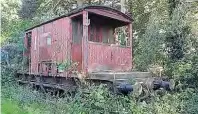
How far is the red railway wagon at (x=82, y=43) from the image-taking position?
11156mm

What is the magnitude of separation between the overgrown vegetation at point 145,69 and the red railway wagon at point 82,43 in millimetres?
962

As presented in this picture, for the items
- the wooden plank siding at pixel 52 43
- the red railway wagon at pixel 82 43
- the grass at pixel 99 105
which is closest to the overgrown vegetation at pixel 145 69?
the grass at pixel 99 105

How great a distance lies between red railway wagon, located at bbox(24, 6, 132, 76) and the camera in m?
11.2

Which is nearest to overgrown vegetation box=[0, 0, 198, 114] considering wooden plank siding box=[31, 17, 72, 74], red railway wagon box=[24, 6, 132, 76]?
red railway wagon box=[24, 6, 132, 76]

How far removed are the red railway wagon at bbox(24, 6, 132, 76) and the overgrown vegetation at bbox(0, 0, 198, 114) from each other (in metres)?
0.96

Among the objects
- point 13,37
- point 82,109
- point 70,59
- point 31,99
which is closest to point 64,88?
point 70,59

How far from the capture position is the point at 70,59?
11.7 metres

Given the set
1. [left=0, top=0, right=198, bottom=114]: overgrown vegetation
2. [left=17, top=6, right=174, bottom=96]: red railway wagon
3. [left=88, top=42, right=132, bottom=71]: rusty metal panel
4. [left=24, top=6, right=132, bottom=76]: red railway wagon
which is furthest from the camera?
[left=88, top=42, right=132, bottom=71]: rusty metal panel

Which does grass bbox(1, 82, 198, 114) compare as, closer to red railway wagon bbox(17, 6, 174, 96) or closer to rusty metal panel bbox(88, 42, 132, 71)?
red railway wagon bbox(17, 6, 174, 96)

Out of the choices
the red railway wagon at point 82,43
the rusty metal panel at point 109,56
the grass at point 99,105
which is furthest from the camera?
the rusty metal panel at point 109,56

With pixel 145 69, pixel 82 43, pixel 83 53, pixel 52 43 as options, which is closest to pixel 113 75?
pixel 83 53

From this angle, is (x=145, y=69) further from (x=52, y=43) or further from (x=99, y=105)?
(x=99, y=105)

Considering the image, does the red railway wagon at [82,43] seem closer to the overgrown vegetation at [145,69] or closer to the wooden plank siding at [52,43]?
the wooden plank siding at [52,43]

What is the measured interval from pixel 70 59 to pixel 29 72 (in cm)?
406
